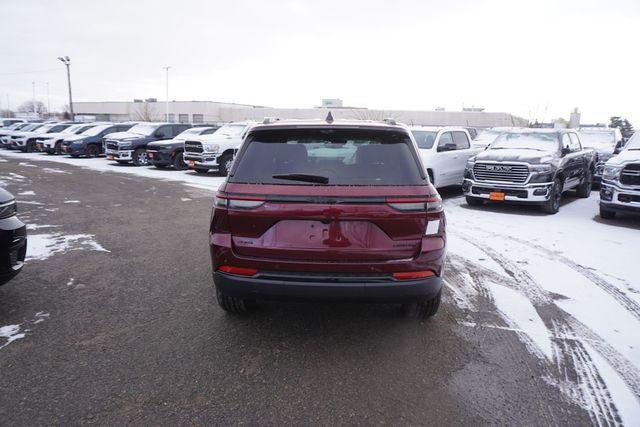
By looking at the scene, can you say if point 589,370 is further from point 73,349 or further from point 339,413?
point 73,349

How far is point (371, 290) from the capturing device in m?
3.22

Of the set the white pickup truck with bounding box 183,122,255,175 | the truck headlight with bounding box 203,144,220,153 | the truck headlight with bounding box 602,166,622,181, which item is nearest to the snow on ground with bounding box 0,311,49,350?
the truck headlight with bounding box 602,166,622,181

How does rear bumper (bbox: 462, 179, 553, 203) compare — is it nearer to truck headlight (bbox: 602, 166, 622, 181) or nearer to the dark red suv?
truck headlight (bbox: 602, 166, 622, 181)

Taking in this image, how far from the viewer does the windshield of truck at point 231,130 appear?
1777 centimetres

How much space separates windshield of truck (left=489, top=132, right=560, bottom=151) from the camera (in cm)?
1055

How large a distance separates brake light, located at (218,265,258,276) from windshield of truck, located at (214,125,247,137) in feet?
48.7

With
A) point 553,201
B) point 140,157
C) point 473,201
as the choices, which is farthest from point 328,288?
point 140,157

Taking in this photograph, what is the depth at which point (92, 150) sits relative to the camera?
2370 centimetres

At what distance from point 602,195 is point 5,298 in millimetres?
9915

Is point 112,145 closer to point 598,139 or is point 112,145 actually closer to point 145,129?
point 145,129

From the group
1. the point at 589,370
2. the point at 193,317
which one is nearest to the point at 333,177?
the point at 193,317

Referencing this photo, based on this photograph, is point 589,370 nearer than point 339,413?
No

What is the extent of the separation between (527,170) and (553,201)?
97 centimetres

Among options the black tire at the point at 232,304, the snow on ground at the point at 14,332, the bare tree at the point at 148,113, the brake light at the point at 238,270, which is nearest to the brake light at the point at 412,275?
the brake light at the point at 238,270
